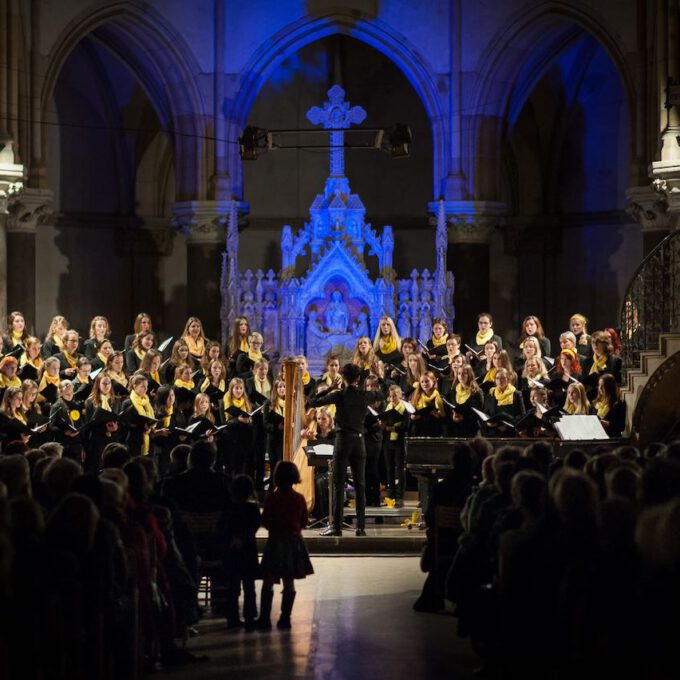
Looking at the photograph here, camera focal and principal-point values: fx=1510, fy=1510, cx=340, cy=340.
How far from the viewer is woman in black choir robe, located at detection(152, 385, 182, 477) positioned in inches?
510

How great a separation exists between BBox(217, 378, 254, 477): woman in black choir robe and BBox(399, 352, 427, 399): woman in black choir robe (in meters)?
1.45

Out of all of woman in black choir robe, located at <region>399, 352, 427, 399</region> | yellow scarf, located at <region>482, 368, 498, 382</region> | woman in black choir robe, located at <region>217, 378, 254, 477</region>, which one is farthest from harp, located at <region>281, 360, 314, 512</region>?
yellow scarf, located at <region>482, 368, 498, 382</region>

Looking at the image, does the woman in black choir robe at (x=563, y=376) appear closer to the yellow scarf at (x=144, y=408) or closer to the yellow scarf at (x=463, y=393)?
the yellow scarf at (x=463, y=393)

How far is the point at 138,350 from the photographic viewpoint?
14359 mm

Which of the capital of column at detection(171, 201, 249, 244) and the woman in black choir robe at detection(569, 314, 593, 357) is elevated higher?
the capital of column at detection(171, 201, 249, 244)

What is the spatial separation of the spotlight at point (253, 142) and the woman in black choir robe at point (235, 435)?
4.57m

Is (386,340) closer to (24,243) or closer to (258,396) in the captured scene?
(258,396)

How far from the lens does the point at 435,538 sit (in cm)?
905

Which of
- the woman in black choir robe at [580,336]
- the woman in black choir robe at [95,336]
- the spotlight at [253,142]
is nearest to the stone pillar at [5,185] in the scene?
the woman in black choir robe at [95,336]

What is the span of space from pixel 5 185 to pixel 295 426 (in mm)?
5020

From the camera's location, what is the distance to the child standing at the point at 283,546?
8.52m

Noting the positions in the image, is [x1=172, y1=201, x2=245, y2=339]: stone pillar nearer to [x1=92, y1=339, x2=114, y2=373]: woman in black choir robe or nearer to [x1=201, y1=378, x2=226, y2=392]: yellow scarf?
[x1=92, y1=339, x2=114, y2=373]: woman in black choir robe

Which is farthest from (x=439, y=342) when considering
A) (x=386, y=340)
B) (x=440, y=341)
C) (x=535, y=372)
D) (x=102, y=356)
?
(x=102, y=356)

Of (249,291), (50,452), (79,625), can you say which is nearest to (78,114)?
(249,291)
